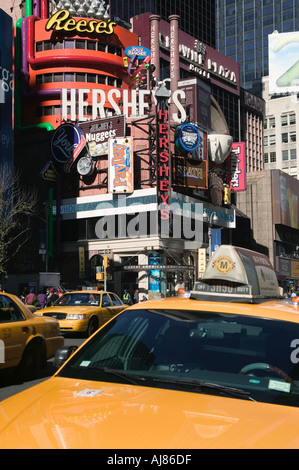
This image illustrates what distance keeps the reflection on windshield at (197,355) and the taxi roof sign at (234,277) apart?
0.29 m

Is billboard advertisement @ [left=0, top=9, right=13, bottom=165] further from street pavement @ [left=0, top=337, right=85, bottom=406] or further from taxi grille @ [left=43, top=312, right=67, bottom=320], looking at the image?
street pavement @ [left=0, top=337, right=85, bottom=406]

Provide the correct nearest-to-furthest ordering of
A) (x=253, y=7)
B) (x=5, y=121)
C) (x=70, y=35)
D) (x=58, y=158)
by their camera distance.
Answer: (x=5, y=121)
(x=58, y=158)
(x=70, y=35)
(x=253, y=7)

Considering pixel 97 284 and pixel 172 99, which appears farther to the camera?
pixel 172 99

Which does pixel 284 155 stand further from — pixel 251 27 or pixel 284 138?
pixel 251 27

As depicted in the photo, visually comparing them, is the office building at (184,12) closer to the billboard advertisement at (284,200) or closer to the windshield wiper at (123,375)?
the billboard advertisement at (284,200)

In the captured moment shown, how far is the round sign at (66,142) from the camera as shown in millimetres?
54469

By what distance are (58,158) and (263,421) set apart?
53.8m

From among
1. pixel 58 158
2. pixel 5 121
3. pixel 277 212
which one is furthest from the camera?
pixel 277 212

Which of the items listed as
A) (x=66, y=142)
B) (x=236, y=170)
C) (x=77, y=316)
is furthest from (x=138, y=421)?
(x=236, y=170)

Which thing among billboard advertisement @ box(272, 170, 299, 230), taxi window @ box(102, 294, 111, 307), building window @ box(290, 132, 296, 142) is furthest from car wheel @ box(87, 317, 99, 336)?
building window @ box(290, 132, 296, 142)

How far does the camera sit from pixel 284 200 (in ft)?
255

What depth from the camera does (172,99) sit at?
6141 cm

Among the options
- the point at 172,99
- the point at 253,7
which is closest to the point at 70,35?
the point at 172,99

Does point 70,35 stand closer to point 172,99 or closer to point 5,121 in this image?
point 172,99
